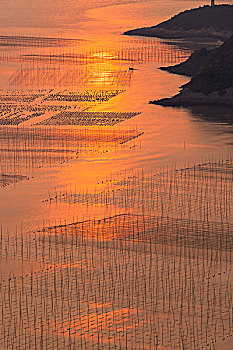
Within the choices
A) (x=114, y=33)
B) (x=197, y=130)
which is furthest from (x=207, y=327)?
(x=114, y=33)

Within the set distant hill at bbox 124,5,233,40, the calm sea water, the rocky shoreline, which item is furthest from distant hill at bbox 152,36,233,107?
distant hill at bbox 124,5,233,40

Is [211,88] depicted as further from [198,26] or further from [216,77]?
[198,26]

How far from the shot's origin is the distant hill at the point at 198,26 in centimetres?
10519

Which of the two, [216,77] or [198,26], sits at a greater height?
[198,26]

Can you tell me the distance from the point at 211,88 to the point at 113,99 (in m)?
6.77

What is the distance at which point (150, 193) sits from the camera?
109 feet

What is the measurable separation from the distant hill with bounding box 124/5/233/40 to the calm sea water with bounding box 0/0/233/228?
14.6ft

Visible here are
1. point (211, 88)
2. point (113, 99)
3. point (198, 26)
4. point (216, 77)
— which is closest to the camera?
point (211, 88)

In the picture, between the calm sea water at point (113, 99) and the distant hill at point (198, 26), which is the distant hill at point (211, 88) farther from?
the distant hill at point (198, 26)

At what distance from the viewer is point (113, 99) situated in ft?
190

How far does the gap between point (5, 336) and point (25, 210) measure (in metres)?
10.5

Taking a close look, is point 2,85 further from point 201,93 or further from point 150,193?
point 150,193

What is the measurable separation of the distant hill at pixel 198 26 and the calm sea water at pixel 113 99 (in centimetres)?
Result: 445

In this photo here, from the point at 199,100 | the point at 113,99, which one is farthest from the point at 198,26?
the point at 199,100
